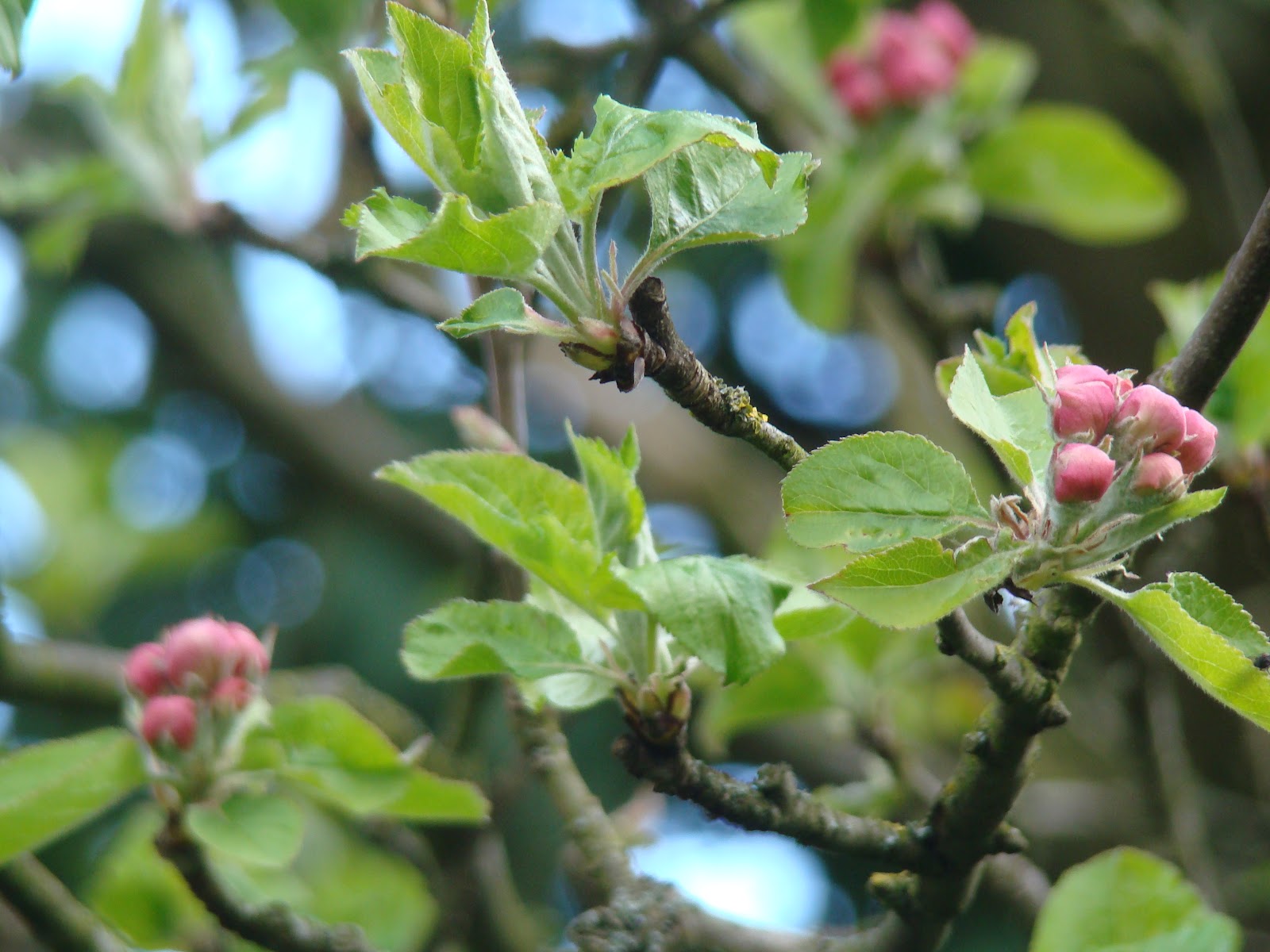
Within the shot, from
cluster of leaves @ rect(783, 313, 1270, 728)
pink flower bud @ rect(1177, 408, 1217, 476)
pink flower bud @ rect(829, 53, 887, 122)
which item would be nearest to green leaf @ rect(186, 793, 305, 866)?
cluster of leaves @ rect(783, 313, 1270, 728)

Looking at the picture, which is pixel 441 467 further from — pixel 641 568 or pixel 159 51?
pixel 159 51

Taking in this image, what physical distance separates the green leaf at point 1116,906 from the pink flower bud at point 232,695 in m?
0.89

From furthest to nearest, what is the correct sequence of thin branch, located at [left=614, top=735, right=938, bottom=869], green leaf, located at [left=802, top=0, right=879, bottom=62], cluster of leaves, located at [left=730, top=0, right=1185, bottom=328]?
cluster of leaves, located at [left=730, top=0, right=1185, bottom=328] → green leaf, located at [left=802, top=0, right=879, bottom=62] → thin branch, located at [left=614, top=735, right=938, bottom=869]

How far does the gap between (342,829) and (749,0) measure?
205 centimetres

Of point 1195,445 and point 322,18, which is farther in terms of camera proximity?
point 322,18

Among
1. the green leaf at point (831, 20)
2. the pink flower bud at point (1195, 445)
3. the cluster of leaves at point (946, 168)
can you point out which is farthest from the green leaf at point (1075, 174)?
the pink flower bud at point (1195, 445)

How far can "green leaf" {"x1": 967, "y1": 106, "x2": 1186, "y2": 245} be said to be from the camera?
102 inches

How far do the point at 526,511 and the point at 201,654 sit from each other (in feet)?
1.82

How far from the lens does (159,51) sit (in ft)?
7.39

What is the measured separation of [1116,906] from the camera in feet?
4.08

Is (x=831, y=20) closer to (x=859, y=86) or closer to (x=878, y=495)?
(x=859, y=86)

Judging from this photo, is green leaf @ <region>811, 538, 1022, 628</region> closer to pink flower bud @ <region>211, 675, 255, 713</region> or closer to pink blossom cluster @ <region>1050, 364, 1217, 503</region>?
pink blossom cluster @ <region>1050, 364, 1217, 503</region>

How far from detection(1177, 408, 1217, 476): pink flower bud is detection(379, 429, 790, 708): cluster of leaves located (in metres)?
0.32

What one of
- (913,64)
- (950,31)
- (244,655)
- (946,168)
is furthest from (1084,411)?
(950,31)
